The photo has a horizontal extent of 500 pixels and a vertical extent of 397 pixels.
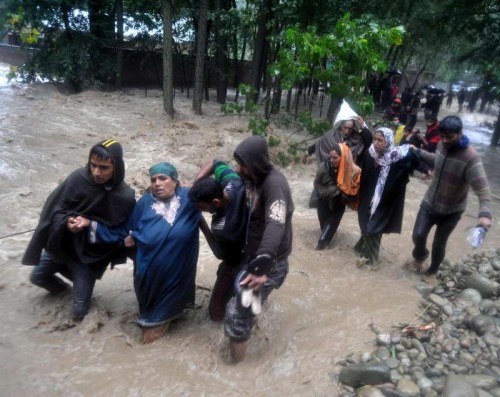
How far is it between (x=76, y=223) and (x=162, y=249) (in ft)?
2.18

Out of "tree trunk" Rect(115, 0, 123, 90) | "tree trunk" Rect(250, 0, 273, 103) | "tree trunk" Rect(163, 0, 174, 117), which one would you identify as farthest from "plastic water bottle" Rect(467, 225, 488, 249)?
"tree trunk" Rect(115, 0, 123, 90)

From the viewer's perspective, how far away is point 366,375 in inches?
104

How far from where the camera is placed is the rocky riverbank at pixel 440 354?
2.57 m

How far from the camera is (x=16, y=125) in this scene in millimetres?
8375

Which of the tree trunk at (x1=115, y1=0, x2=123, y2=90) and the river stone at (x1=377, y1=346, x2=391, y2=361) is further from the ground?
the tree trunk at (x1=115, y1=0, x2=123, y2=90)

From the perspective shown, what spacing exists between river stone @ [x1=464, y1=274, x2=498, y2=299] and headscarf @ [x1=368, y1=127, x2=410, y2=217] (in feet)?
3.54

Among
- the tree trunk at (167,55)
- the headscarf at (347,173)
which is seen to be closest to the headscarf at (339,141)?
the headscarf at (347,173)

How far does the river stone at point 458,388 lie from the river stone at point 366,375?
34 centimetres

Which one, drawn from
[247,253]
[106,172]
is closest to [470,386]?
[247,253]

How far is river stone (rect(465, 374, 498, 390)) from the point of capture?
2562 millimetres

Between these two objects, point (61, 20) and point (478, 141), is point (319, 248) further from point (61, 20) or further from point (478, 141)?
point (478, 141)

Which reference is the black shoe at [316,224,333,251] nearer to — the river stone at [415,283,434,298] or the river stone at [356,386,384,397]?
the river stone at [415,283,434,298]

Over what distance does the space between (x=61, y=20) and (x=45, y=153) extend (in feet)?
20.2

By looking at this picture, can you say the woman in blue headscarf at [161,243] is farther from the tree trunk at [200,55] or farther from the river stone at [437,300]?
the tree trunk at [200,55]
